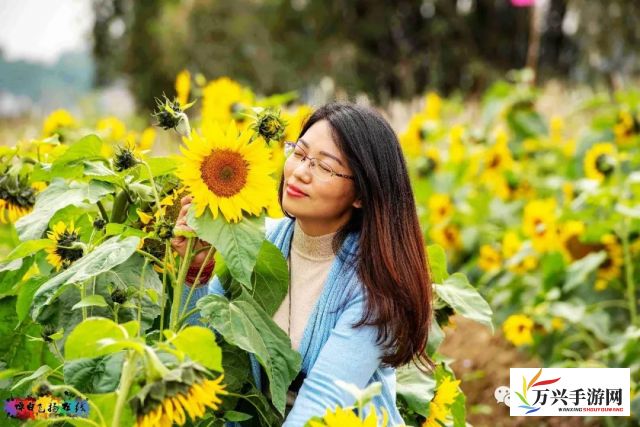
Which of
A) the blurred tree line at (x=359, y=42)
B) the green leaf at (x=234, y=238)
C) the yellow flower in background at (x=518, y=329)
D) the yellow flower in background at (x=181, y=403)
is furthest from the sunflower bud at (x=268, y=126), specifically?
the blurred tree line at (x=359, y=42)

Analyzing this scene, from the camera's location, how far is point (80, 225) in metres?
1.44

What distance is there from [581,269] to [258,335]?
62.1 inches

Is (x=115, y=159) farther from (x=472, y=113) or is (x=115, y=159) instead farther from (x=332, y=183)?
(x=472, y=113)

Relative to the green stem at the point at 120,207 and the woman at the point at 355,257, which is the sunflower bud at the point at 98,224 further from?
the woman at the point at 355,257

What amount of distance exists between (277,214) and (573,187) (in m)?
2.04

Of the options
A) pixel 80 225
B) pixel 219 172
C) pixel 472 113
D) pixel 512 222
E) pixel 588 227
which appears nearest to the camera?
pixel 219 172

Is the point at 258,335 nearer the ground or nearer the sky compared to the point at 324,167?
nearer the ground

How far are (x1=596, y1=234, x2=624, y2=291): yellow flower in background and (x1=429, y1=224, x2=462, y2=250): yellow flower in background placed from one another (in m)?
0.90

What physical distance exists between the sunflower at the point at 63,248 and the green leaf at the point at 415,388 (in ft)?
1.72

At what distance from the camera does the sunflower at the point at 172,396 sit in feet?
2.98

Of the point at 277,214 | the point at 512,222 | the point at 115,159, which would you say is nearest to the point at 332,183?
the point at 277,214

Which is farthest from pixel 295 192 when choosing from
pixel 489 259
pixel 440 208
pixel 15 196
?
pixel 440 208

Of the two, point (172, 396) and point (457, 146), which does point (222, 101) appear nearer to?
point (172, 396)

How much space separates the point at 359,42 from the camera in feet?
41.0
